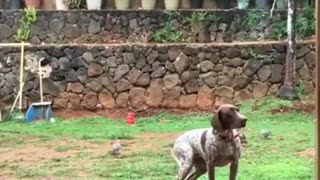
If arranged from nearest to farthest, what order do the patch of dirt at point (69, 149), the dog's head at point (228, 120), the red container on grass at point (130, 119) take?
the dog's head at point (228, 120)
the patch of dirt at point (69, 149)
the red container on grass at point (130, 119)

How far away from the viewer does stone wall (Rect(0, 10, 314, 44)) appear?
9422 millimetres

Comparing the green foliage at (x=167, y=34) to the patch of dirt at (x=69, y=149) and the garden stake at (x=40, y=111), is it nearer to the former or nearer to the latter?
the garden stake at (x=40, y=111)

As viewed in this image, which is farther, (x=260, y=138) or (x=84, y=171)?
(x=260, y=138)

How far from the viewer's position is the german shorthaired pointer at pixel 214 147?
3479 mm

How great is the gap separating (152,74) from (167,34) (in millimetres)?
652

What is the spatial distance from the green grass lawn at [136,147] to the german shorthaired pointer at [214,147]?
2.01 feet

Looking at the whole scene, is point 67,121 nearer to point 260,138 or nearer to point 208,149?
point 260,138

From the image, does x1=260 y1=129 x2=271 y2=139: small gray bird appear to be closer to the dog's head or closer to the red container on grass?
the red container on grass

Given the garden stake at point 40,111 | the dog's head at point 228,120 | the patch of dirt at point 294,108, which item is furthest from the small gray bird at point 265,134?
the dog's head at point 228,120

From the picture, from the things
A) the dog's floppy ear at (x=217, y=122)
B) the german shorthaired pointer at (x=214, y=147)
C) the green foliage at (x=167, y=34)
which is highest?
the green foliage at (x=167, y=34)

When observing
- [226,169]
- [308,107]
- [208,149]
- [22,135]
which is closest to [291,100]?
[308,107]

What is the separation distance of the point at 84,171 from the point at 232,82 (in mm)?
3979

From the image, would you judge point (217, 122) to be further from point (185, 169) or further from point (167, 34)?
point (167, 34)

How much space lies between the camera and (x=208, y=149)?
363 centimetres
